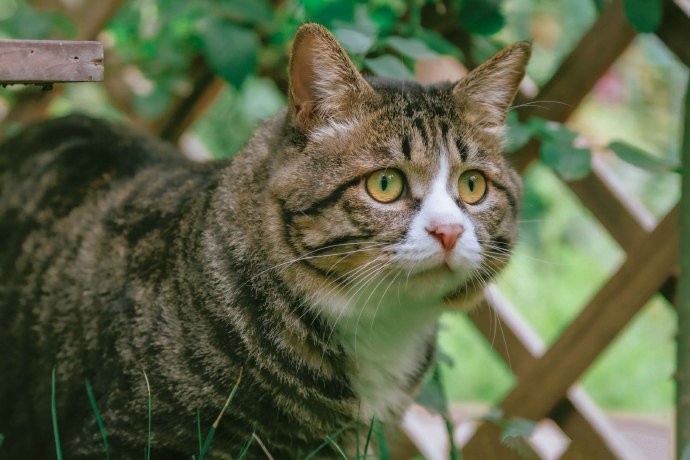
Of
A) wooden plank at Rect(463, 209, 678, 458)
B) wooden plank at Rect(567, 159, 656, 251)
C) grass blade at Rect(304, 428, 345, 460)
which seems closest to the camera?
grass blade at Rect(304, 428, 345, 460)

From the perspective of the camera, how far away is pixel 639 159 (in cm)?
166

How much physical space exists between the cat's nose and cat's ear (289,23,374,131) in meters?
0.29

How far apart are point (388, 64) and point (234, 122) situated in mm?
1935

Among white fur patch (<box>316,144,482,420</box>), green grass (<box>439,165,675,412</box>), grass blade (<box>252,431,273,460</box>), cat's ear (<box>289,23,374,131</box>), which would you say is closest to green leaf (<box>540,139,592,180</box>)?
white fur patch (<box>316,144,482,420</box>)

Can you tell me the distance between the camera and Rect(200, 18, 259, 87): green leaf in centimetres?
184

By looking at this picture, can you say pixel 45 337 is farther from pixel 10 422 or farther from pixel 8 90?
pixel 8 90

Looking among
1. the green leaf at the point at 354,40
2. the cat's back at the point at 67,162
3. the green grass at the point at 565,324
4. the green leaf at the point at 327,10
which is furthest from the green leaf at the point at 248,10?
the green grass at the point at 565,324

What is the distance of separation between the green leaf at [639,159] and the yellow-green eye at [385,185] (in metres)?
0.51

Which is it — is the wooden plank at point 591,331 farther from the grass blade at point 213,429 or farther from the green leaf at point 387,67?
the grass blade at point 213,429

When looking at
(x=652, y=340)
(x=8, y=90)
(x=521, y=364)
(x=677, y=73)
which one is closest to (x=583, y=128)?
(x=677, y=73)

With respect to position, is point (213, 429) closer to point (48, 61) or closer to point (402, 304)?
point (402, 304)

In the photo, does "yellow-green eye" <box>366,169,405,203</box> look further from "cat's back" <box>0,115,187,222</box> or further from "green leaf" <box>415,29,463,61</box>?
"cat's back" <box>0,115,187,222</box>

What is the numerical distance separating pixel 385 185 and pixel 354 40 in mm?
373

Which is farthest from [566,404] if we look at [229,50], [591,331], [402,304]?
[229,50]
